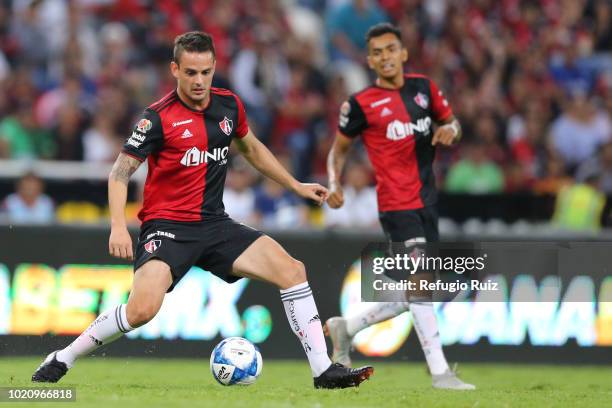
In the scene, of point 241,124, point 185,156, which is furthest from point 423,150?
point 185,156

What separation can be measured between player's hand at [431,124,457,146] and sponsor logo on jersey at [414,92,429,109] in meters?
0.28

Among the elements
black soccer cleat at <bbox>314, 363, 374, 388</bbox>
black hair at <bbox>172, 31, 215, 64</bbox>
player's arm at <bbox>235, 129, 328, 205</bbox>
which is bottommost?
black soccer cleat at <bbox>314, 363, 374, 388</bbox>

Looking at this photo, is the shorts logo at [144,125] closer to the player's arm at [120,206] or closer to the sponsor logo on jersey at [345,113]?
the player's arm at [120,206]

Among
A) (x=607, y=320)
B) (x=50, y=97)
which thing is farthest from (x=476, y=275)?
(x=50, y=97)

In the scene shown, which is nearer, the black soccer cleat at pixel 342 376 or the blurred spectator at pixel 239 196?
the black soccer cleat at pixel 342 376

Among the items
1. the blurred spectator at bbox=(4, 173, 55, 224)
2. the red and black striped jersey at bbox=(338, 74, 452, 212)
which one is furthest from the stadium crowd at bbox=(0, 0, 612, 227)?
the red and black striped jersey at bbox=(338, 74, 452, 212)

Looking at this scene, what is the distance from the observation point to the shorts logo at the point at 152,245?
9.03 m

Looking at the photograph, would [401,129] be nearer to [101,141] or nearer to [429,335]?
[429,335]

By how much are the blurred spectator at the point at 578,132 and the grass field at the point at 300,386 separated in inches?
216

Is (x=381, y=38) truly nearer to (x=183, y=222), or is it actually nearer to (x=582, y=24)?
(x=183, y=222)

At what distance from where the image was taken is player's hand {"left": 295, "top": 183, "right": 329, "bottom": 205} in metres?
9.32

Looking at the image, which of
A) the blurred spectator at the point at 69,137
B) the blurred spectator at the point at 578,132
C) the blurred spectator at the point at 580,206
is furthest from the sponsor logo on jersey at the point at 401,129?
the blurred spectator at the point at 578,132

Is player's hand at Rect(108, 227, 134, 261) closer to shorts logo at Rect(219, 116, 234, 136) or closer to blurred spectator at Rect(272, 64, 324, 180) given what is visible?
shorts logo at Rect(219, 116, 234, 136)

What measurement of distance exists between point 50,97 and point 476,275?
6.36 m
